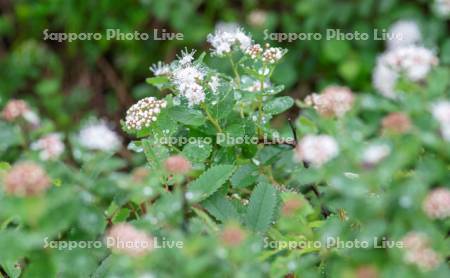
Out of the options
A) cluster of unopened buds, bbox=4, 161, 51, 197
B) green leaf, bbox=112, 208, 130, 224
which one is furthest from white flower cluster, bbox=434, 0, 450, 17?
cluster of unopened buds, bbox=4, 161, 51, 197

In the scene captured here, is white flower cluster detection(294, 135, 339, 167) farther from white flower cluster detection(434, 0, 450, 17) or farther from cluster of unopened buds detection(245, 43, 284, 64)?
white flower cluster detection(434, 0, 450, 17)

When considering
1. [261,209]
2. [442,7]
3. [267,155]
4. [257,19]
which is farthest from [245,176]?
[257,19]

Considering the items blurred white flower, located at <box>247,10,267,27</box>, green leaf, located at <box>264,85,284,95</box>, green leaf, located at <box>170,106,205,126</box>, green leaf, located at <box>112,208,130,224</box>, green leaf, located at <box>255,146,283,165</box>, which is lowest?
green leaf, located at <box>112,208,130,224</box>

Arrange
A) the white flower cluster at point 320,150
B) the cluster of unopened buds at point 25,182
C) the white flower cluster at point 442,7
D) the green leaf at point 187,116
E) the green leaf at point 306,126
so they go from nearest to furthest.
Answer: the cluster of unopened buds at point 25,182 → the white flower cluster at point 320,150 → the green leaf at point 306,126 → the green leaf at point 187,116 → the white flower cluster at point 442,7

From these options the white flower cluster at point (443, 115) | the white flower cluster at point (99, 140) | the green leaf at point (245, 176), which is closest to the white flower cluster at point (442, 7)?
the green leaf at point (245, 176)

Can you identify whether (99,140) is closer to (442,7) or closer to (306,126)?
(306,126)

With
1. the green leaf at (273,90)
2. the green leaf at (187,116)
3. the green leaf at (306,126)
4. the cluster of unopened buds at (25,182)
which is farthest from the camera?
the green leaf at (273,90)

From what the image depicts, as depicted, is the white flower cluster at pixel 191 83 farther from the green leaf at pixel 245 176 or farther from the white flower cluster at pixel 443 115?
the white flower cluster at pixel 443 115
